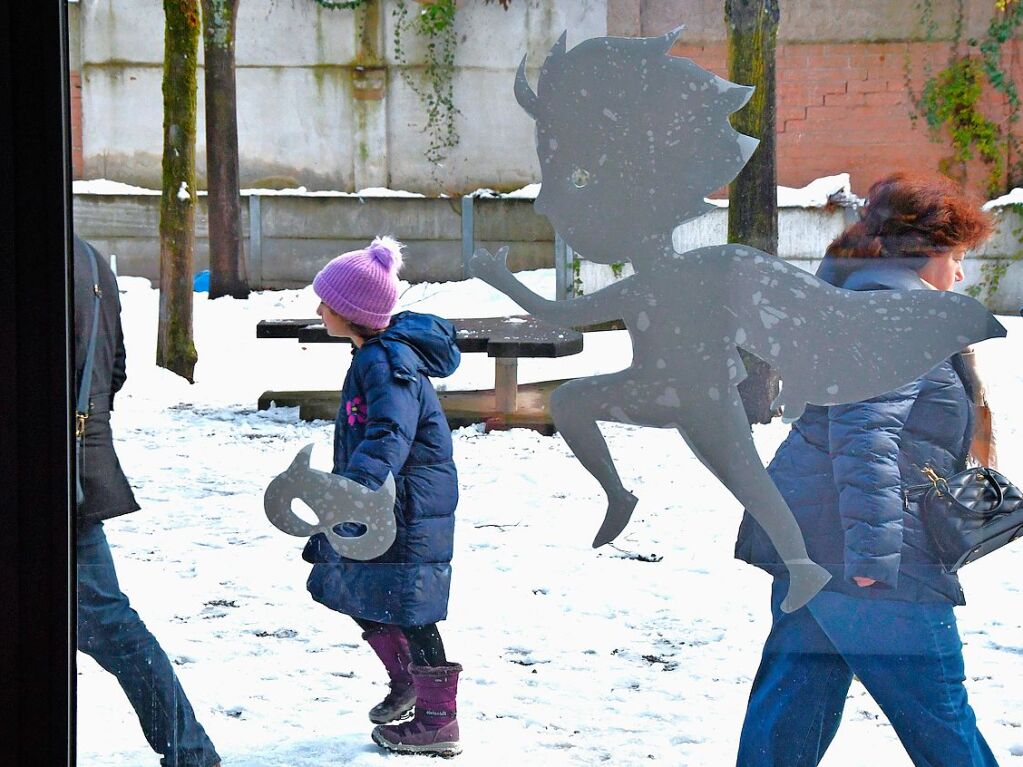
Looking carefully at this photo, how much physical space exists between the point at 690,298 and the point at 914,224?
1.19 feet

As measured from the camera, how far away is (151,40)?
1992 mm

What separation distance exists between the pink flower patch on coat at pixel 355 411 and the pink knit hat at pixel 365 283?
14cm

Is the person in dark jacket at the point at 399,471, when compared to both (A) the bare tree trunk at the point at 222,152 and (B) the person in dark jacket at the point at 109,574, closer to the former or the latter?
(A) the bare tree trunk at the point at 222,152

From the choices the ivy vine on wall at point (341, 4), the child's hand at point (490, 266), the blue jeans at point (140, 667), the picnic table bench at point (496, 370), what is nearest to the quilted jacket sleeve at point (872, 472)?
the picnic table bench at point (496, 370)

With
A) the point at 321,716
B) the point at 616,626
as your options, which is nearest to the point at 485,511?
the point at 616,626

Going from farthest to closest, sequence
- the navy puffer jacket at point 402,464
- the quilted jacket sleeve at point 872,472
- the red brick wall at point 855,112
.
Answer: the navy puffer jacket at point 402,464
the red brick wall at point 855,112
the quilted jacket sleeve at point 872,472

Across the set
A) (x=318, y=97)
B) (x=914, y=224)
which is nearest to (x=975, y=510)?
(x=914, y=224)

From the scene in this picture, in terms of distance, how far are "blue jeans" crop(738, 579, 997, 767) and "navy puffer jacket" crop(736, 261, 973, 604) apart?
0.05 metres

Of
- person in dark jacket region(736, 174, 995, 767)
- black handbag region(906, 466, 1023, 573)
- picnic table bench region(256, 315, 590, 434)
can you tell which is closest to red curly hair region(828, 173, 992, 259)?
person in dark jacket region(736, 174, 995, 767)

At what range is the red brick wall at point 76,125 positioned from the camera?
6.23 feet

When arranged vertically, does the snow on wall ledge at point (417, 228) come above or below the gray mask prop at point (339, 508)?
above

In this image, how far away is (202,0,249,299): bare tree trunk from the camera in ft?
6.50

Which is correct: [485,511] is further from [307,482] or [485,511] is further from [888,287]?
[888,287]

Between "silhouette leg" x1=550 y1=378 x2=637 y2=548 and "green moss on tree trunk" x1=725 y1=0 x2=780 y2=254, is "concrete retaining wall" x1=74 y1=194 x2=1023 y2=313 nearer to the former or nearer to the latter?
"green moss on tree trunk" x1=725 y1=0 x2=780 y2=254
